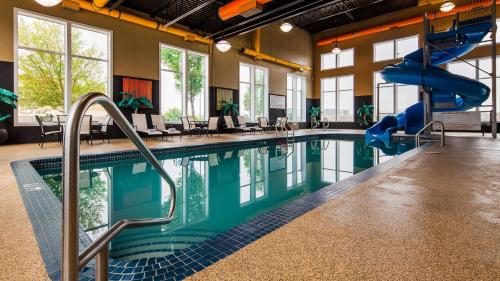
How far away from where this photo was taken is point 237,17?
11.3 m

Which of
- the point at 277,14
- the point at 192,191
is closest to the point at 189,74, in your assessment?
the point at 277,14

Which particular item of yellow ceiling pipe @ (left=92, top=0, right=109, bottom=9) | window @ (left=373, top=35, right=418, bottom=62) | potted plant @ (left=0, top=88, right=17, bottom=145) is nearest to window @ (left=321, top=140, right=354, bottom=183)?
yellow ceiling pipe @ (left=92, top=0, right=109, bottom=9)

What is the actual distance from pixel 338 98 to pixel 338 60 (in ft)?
6.99

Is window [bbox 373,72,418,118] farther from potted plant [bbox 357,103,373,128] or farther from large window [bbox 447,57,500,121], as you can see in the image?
large window [bbox 447,57,500,121]

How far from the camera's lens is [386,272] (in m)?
1.22

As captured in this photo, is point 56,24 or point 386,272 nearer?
point 386,272

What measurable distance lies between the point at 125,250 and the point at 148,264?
583 mm

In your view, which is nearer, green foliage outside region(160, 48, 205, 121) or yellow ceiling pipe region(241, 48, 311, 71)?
green foliage outside region(160, 48, 205, 121)

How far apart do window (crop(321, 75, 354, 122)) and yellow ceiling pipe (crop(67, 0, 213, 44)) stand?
807 cm

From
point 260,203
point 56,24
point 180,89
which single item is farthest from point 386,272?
point 180,89

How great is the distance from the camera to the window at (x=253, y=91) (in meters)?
13.6

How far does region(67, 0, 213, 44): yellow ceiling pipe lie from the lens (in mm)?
7789

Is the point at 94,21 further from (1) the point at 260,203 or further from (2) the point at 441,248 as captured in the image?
(2) the point at 441,248

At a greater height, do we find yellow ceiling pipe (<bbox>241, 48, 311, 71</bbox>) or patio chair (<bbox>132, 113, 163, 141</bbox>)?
yellow ceiling pipe (<bbox>241, 48, 311, 71</bbox>)
